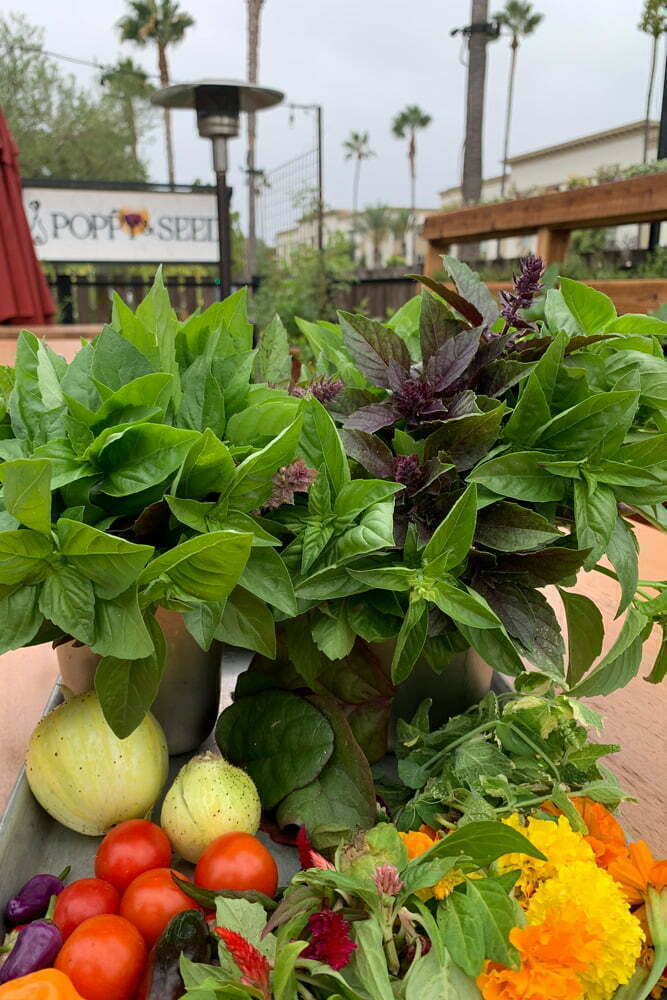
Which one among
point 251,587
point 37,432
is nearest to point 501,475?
point 251,587

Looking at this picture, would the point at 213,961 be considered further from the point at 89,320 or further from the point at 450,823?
the point at 89,320

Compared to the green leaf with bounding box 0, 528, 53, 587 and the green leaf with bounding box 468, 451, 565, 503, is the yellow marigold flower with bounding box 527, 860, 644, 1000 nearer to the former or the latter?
the green leaf with bounding box 468, 451, 565, 503

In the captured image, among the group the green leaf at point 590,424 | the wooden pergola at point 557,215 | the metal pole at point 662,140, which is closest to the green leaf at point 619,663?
the green leaf at point 590,424

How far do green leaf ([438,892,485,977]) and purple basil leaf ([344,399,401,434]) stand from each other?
306 mm

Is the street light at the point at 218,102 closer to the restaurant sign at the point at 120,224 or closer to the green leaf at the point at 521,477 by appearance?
the restaurant sign at the point at 120,224

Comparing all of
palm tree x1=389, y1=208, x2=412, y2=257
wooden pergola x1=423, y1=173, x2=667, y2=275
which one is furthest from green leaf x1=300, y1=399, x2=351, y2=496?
palm tree x1=389, y1=208, x2=412, y2=257

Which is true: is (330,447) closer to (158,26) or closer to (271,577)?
(271,577)

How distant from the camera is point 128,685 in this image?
0.49 metres

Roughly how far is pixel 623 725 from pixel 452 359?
17.0 inches

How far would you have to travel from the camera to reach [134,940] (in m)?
0.47

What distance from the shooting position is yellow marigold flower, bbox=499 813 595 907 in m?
0.46

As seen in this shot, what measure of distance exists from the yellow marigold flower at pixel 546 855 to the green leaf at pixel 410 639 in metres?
0.11

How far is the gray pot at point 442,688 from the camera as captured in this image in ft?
2.24

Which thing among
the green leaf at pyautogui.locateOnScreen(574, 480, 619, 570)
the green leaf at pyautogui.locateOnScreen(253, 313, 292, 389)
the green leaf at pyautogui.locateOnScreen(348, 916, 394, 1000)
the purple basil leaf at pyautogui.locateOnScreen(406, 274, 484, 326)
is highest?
the purple basil leaf at pyautogui.locateOnScreen(406, 274, 484, 326)
